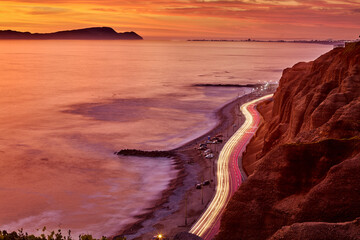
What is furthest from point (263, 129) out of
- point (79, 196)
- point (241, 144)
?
point (79, 196)

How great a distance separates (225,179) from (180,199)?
8.59m

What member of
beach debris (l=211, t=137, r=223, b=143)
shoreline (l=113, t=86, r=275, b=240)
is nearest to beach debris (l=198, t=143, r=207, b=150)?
shoreline (l=113, t=86, r=275, b=240)

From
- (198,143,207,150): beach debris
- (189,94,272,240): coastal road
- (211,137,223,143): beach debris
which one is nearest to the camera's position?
(189,94,272,240): coastal road

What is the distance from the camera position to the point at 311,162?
3206 centimetres

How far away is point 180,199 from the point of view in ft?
191

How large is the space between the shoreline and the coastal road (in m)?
1.12

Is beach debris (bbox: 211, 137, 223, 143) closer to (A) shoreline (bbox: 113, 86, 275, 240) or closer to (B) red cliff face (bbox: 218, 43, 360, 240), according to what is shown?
(A) shoreline (bbox: 113, 86, 275, 240)

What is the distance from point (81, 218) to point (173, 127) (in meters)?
56.1

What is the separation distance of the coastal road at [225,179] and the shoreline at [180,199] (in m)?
1.12

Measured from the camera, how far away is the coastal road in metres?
47.0

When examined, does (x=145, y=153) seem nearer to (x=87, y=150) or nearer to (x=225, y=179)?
(x=87, y=150)

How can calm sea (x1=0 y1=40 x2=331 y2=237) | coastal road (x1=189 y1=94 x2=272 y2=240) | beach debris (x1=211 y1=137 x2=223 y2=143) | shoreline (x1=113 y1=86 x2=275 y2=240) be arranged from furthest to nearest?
beach debris (x1=211 y1=137 x2=223 y2=143), calm sea (x1=0 y1=40 x2=331 y2=237), shoreline (x1=113 y1=86 x2=275 y2=240), coastal road (x1=189 y1=94 x2=272 y2=240)

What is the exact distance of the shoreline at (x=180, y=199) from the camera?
161ft

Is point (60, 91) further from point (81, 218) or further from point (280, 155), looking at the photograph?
point (280, 155)
